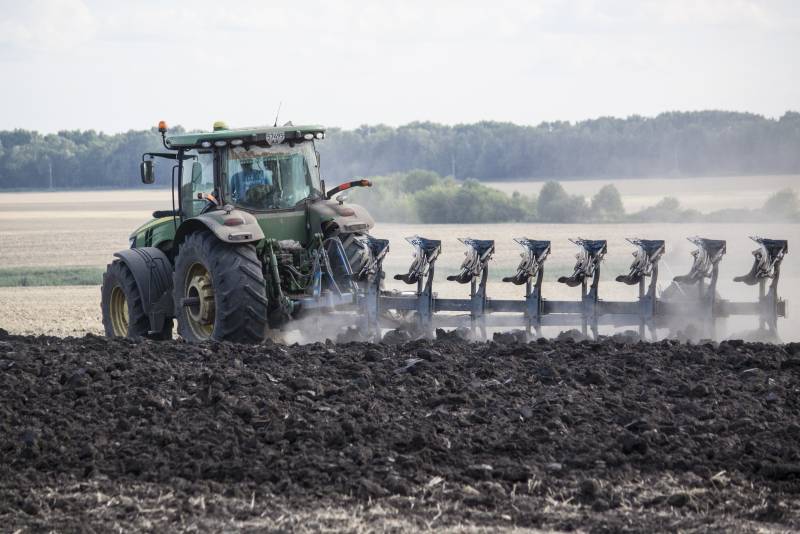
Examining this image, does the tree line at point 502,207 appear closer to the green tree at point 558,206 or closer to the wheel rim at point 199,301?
the green tree at point 558,206

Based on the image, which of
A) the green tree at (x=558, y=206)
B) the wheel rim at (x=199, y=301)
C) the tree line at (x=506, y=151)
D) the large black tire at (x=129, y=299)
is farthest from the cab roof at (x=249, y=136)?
the green tree at (x=558, y=206)

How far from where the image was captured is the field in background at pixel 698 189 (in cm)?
4075

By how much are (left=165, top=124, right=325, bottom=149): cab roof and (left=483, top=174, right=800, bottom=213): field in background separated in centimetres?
2745

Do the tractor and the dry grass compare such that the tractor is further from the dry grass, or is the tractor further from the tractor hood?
the dry grass

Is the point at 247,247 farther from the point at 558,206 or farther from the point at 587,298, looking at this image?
the point at 558,206

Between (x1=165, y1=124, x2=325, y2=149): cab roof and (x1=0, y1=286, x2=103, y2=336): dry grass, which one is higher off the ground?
(x1=165, y1=124, x2=325, y2=149): cab roof

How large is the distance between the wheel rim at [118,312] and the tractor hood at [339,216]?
8.00 ft

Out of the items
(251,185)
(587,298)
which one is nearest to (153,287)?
(251,185)

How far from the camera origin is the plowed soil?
6340 millimetres

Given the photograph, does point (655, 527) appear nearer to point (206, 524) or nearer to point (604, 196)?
point (206, 524)

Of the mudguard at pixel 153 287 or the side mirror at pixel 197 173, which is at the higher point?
the side mirror at pixel 197 173

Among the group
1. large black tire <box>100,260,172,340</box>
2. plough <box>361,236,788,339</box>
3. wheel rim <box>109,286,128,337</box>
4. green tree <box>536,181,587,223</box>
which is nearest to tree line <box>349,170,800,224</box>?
green tree <box>536,181,587,223</box>

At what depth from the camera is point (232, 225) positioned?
1128cm

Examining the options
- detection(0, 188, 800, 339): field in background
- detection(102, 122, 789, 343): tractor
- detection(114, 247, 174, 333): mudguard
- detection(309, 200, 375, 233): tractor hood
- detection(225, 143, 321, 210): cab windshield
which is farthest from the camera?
detection(0, 188, 800, 339): field in background
